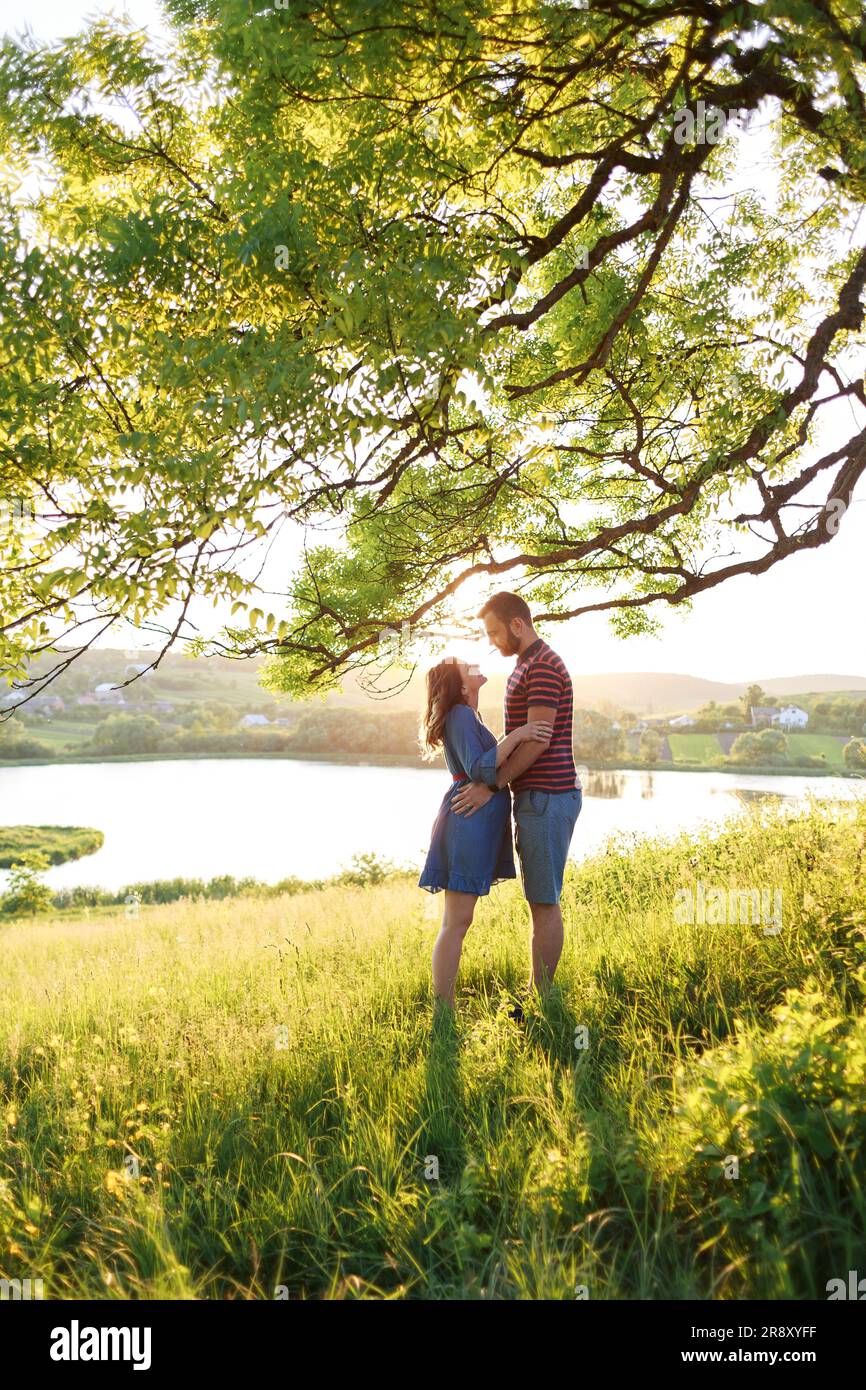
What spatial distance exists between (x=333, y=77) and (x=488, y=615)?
10.2ft

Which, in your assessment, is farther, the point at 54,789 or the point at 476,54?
the point at 54,789

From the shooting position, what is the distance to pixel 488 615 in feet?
17.4

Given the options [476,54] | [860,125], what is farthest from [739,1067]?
[860,125]

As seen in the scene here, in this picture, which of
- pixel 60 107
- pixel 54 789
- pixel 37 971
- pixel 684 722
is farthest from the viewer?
pixel 54 789

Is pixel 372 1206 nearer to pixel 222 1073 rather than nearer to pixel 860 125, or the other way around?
pixel 222 1073

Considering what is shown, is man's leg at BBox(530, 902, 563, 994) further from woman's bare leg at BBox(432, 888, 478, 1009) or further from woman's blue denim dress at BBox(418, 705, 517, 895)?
woman's bare leg at BBox(432, 888, 478, 1009)

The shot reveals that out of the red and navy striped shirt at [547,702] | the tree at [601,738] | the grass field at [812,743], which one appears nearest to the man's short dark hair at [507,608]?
the red and navy striped shirt at [547,702]

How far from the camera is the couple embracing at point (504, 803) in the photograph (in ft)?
16.1

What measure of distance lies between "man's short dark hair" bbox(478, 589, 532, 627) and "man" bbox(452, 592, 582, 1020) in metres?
0.22

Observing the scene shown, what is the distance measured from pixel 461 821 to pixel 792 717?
3146cm

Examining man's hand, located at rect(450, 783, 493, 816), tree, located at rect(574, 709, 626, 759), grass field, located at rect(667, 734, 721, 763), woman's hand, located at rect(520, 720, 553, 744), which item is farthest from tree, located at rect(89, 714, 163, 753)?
woman's hand, located at rect(520, 720, 553, 744)

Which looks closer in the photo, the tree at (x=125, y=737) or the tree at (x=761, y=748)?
the tree at (x=761, y=748)

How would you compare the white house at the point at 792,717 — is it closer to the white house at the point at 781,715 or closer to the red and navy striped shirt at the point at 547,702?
the white house at the point at 781,715

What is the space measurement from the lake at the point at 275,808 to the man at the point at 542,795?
400 centimetres
